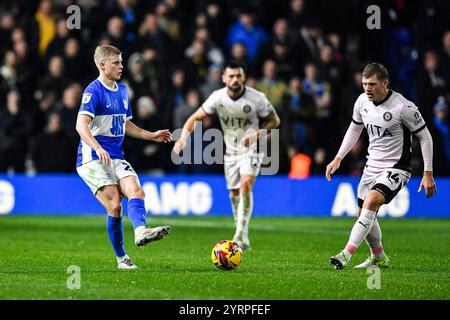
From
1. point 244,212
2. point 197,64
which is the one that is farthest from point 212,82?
point 244,212

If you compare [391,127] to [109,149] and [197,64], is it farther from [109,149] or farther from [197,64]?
[197,64]

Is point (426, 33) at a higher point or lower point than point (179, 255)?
higher

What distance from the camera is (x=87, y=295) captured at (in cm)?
840

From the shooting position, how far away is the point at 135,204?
1027 cm

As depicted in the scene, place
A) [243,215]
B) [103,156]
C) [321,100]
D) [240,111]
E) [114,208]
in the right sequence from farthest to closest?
[321,100] → [240,111] → [243,215] → [114,208] → [103,156]

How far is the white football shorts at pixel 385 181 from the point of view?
10.6 metres

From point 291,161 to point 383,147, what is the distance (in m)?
10.2

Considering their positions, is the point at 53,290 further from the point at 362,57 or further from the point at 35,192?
the point at 362,57

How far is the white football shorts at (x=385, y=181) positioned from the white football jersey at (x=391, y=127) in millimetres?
69

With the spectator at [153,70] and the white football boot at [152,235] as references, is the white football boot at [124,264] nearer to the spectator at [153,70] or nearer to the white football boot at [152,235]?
the white football boot at [152,235]

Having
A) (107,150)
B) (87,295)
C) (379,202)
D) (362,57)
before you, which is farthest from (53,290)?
(362,57)

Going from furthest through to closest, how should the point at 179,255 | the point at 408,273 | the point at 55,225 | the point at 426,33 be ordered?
1. the point at 426,33
2. the point at 55,225
3. the point at 179,255
4. the point at 408,273

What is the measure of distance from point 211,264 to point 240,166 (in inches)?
117

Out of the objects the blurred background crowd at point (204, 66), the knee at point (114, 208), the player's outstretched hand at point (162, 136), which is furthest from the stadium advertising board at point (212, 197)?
the knee at point (114, 208)
